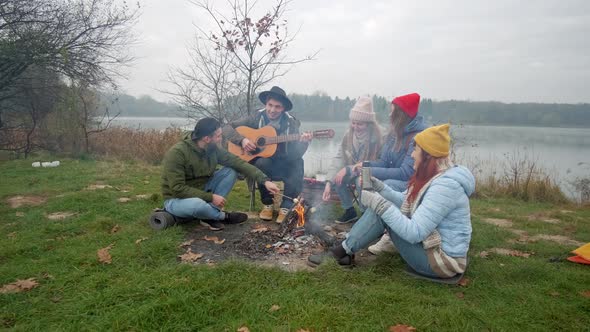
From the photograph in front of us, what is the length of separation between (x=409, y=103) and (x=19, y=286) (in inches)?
162

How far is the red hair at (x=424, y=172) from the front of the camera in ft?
9.30

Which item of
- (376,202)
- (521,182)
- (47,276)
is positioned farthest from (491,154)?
(47,276)

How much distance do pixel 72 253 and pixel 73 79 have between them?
31.9 ft

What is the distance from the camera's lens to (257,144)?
5.25 m

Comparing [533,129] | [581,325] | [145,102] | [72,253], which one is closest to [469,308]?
[581,325]

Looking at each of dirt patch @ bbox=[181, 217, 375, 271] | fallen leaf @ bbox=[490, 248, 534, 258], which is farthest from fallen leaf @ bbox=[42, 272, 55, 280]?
fallen leaf @ bbox=[490, 248, 534, 258]

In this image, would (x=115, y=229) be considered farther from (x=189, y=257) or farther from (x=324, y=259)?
(x=324, y=259)

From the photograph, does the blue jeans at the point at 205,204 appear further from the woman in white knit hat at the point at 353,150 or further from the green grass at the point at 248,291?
the woman in white knit hat at the point at 353,150

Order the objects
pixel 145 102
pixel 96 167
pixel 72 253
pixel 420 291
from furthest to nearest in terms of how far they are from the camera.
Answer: pixel 145 102, pixel 96 167, pixel 72 253, pixel 420 291

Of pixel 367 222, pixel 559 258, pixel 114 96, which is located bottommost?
pixel 559 258

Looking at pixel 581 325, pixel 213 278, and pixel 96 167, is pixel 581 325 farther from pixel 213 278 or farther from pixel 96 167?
pixel 96 167

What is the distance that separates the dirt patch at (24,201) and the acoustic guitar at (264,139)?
3.28 metres

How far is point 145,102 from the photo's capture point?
3281 cm

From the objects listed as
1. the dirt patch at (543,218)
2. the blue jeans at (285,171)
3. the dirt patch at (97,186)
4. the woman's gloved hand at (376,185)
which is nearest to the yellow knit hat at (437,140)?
the woman's gloved hand at (376,185)
